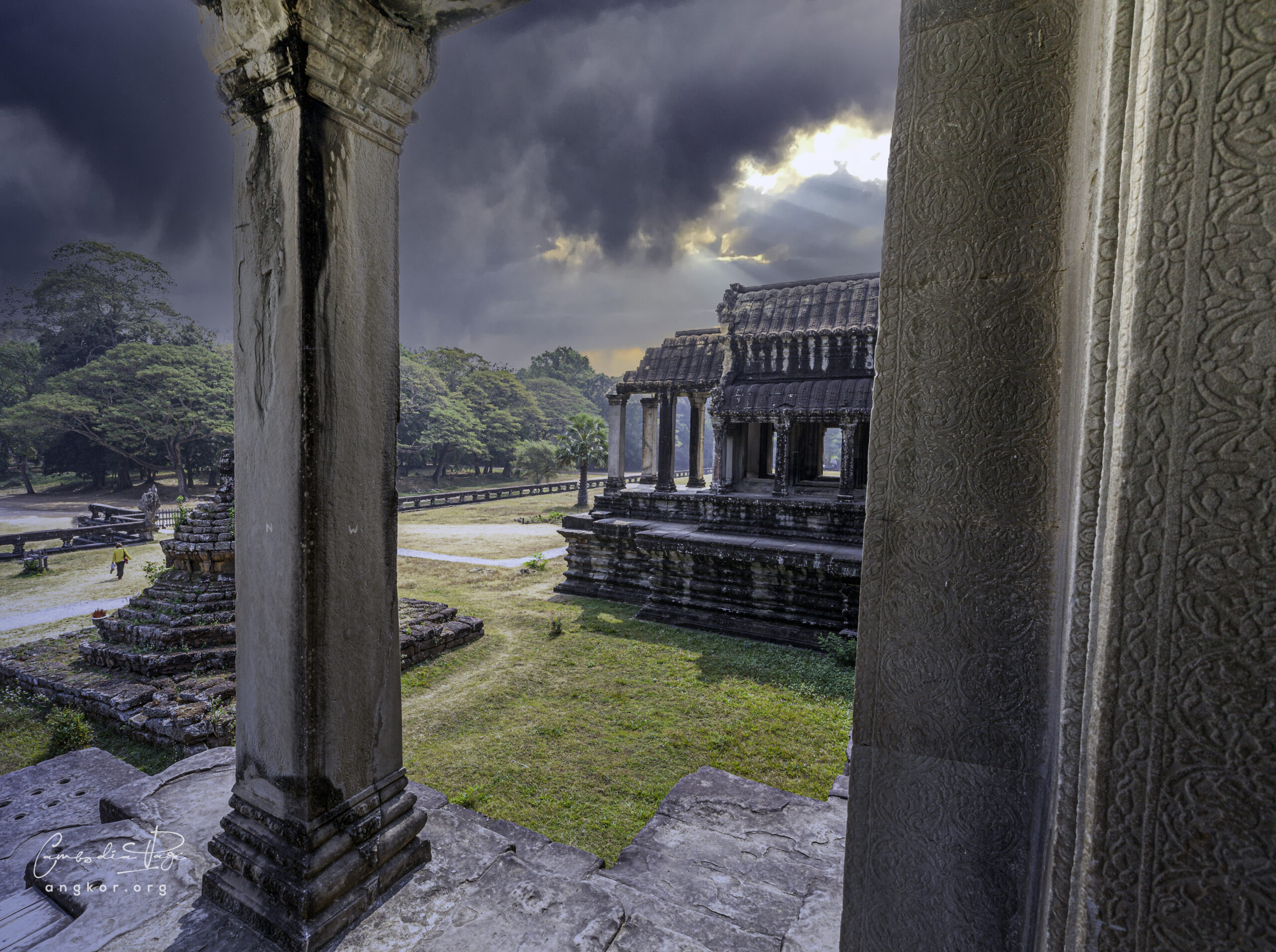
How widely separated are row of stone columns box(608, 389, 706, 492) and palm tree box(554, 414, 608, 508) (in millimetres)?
7452

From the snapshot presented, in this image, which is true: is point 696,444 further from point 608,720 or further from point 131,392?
point 131,392

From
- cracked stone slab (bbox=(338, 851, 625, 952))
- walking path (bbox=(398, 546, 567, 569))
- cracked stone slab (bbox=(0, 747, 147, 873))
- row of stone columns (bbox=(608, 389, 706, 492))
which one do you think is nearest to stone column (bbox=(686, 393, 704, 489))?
row of stone columns (bbox=(608, 389, 706, 492))

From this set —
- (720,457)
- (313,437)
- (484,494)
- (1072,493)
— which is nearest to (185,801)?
(313,437)

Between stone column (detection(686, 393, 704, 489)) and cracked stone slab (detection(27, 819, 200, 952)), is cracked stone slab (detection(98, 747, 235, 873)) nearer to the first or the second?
cracked stone slab (detection(27, 819, 200, 952))

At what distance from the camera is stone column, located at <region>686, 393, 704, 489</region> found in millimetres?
14398

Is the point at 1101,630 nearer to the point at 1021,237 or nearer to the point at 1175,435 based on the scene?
the point at 1175,435

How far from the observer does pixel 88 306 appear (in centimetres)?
2928

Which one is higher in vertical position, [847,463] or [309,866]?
[847,463]

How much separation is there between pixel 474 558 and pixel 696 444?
6277 millimetres

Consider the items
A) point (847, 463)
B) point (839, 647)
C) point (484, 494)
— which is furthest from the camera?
point (484, 494)

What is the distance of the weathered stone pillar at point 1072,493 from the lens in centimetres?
97

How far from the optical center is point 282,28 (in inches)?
75.3

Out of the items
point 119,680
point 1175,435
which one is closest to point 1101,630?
point 1175,435

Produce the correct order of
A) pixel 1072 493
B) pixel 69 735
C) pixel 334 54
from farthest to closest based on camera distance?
pixel 69 735 < pixel 334 54 < pixel 1072 493
